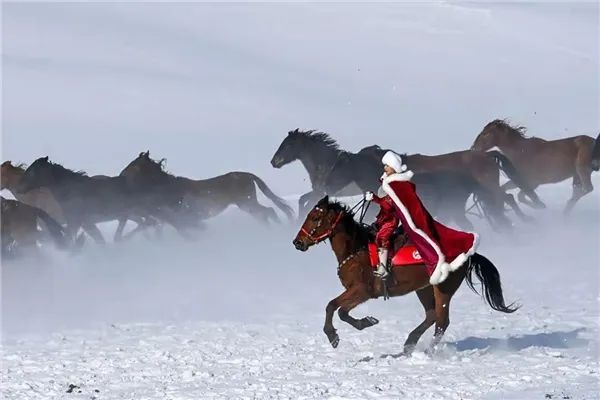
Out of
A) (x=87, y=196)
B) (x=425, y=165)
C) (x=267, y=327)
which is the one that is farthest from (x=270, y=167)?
(x=267, y=327)

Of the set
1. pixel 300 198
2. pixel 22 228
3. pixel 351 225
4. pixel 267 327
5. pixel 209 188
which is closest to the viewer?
pixel 351 225

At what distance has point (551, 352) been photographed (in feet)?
39.4

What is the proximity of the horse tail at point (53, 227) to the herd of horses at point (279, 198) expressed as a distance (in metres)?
0.02

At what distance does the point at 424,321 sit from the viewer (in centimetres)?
1210

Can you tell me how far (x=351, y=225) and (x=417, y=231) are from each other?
0.70 metres

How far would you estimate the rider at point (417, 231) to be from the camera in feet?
38.3

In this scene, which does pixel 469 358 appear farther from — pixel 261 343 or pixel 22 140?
pixel 22 140

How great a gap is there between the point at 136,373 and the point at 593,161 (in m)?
14.3

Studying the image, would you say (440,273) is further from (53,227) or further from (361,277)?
(53,227)

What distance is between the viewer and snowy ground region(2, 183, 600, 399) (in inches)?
420

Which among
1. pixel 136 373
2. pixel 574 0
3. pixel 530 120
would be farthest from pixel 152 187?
pixel 574 0

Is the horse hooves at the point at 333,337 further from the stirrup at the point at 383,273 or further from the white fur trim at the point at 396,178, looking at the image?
the white fur trim at the point at 396,178

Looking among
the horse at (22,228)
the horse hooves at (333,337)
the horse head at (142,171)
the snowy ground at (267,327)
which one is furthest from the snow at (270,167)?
the horse head at (142,171)

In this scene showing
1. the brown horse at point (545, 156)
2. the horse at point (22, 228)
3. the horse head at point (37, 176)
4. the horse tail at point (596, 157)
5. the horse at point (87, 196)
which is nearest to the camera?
the horse at point (22, 228)
